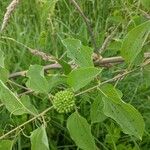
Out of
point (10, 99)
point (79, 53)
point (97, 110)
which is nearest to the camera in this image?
point (10, 99)

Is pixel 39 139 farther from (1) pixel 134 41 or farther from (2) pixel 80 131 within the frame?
(1) pixel 134 41

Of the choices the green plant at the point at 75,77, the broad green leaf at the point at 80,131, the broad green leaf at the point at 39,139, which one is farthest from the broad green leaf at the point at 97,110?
the broad green leaf at the point at 39,139

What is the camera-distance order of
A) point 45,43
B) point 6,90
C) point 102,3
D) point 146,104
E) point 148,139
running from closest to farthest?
1. point 6,90
2. point 148,139
3. point 146,104
4. point 45,43
5. point 102,3

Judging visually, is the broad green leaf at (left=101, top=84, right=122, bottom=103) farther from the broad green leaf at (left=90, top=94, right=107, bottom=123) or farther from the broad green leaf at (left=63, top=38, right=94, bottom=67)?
the broad green leaf at (left=90, top=94, right=107, bottom=123)

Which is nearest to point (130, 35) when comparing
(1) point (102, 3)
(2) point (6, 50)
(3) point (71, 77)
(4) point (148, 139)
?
(3) point (71, 77)

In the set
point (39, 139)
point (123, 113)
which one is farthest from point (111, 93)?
point (39, 139)

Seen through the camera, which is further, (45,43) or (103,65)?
(45,43)

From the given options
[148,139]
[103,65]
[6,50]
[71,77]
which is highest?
[71,77]

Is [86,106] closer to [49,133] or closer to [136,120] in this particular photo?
[49,133]
